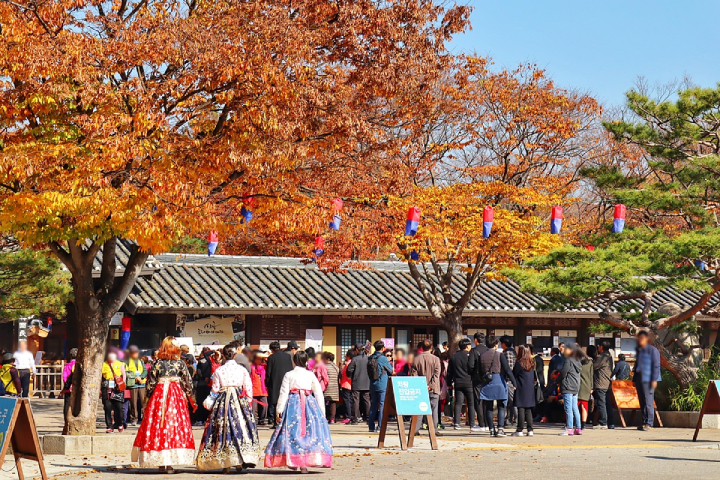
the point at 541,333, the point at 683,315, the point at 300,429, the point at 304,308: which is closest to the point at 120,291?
the point at 300,429

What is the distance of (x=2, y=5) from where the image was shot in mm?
12188

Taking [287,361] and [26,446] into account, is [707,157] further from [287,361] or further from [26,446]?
[26,446]

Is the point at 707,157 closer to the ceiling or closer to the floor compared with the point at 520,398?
closer to the ceiling

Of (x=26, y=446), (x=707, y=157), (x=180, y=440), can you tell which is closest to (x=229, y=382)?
(x=180, y=440)

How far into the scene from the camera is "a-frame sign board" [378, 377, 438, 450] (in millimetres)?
13609

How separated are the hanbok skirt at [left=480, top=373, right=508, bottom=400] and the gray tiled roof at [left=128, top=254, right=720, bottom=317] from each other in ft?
37.4

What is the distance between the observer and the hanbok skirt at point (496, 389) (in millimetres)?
15445

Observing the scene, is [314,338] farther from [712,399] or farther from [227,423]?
[227,423]

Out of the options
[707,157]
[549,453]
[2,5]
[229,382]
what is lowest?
[549,453]

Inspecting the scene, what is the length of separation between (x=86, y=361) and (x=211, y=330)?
42.0 feet

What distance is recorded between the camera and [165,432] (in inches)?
429

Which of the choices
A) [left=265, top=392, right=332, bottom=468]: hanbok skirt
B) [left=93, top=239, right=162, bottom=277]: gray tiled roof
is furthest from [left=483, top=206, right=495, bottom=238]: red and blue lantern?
[left=93, top=239, right=162, bottom=277]: gray tiled roof

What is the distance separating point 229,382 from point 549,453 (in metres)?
5.12

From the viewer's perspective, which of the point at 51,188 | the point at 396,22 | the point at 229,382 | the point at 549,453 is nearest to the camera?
the point at 229,382
